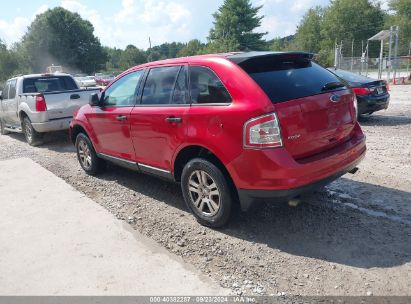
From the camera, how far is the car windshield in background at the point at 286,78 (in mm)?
3578

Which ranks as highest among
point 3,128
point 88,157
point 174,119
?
point 174,119

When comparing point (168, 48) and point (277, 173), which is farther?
point (168, 48)

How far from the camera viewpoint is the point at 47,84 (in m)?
10.1

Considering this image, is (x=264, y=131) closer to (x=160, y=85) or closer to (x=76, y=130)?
(x=160, y=85)

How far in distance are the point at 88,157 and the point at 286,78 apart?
3.93 meters


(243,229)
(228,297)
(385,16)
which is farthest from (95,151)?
(385,16)

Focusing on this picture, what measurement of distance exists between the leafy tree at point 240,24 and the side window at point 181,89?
164 ft

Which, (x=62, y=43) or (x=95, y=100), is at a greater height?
(x=62, y=43)

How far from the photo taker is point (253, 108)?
3406 millimetres

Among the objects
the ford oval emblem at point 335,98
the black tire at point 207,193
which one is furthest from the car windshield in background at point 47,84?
the ford oval emblem at point 335,98

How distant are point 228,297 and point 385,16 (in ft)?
208

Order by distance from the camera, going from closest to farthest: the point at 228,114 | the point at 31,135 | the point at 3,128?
1. the point at 228,114
2. the point at 31,135
3. the point at 3,128

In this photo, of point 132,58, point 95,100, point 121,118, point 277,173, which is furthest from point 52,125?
point 132,58

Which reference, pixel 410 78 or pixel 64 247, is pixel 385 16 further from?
pixel 64 247
